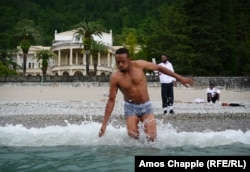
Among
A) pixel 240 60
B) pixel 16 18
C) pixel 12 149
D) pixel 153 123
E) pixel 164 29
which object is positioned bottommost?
pixel 12 149

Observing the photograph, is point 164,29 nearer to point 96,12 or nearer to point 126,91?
point 126,91

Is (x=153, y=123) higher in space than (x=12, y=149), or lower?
higher

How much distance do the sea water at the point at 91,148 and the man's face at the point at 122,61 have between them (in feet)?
4.15

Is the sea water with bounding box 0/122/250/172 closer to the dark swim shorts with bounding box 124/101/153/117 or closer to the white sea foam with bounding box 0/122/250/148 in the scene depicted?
the white sea foam with bounding box 0/122/250/148

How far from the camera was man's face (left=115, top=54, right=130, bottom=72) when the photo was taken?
6.13 m

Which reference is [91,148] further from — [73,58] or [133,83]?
[73,58]

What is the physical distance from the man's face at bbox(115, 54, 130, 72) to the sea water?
1.26m

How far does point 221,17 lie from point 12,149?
37.6 meters

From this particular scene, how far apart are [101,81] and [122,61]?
29.2 m

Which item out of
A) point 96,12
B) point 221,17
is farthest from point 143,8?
point 221,17

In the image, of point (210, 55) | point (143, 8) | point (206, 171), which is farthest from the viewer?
point (143, 8)

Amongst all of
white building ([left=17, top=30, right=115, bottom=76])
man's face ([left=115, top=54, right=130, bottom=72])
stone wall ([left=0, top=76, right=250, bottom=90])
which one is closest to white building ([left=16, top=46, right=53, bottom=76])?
white building ([left=17, top=30, right=115, bottom=76])

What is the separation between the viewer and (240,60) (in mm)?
41219

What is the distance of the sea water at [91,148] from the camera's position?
5.25 meters
